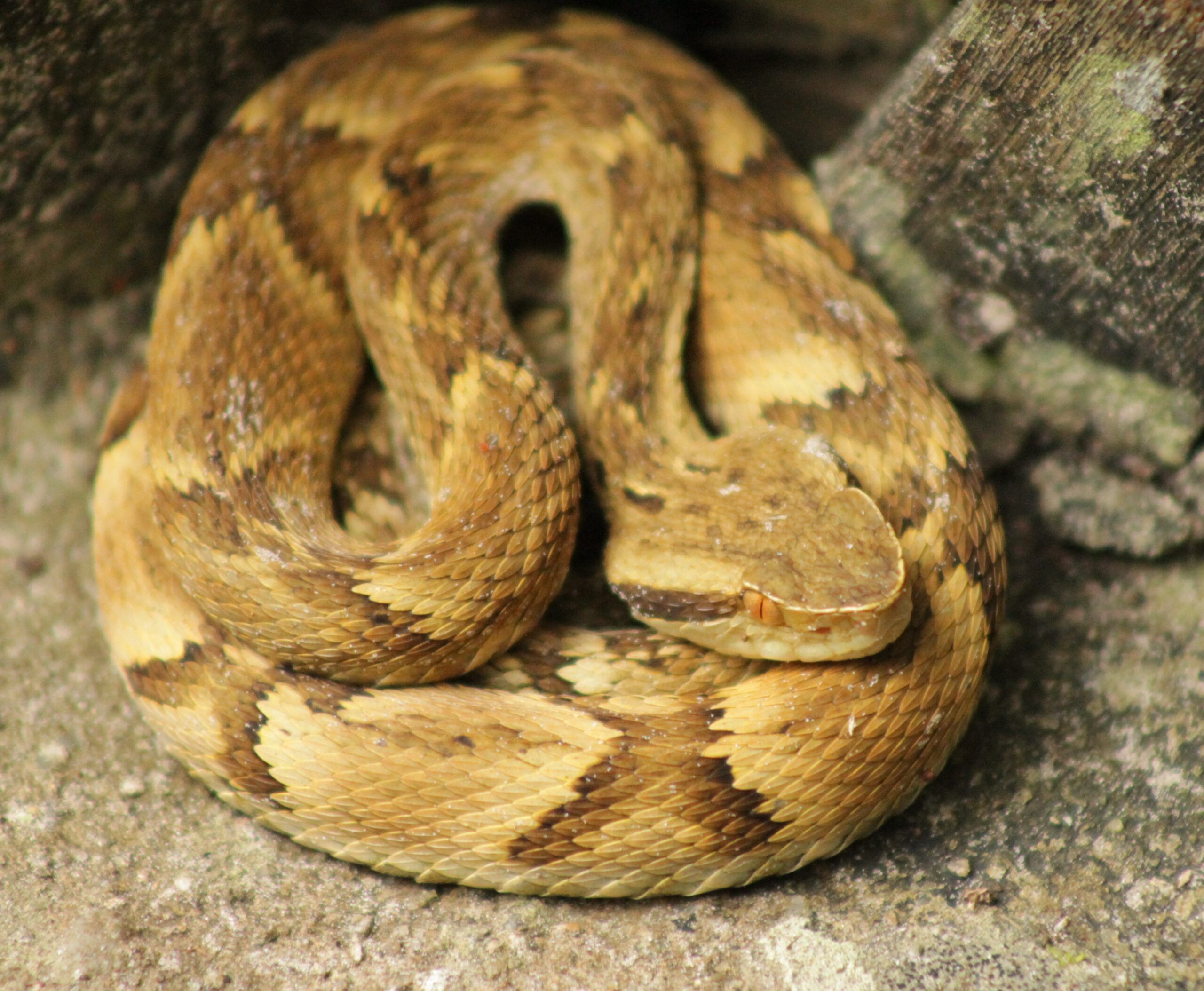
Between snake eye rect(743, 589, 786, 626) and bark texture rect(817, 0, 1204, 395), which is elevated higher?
bark texture rect(817, 0, 1204, 395)

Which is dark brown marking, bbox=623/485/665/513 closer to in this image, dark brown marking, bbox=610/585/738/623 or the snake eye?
dark brown marking, bbox=610/585/738/623

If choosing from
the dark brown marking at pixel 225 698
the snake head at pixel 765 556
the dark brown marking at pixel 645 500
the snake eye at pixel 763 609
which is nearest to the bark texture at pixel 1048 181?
the snake head at pixel 765 556

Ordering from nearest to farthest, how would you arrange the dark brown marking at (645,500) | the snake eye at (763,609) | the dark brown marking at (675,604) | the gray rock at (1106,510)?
the snake eye at (763,609) → the dark brown marking at (675,604) → the dark brown marking at (645,500) → the gray rock at (1106,510)

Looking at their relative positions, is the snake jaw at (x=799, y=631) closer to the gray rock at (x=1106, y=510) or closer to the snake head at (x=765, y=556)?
the snake head at (x=765, y=556)

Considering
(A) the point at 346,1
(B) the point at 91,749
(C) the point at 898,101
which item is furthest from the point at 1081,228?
(B) the point at 91,749

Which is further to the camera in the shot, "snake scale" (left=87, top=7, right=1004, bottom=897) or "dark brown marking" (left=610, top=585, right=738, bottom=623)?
"dark brown marking" (left=610, top=585, right=738, bottom=623)

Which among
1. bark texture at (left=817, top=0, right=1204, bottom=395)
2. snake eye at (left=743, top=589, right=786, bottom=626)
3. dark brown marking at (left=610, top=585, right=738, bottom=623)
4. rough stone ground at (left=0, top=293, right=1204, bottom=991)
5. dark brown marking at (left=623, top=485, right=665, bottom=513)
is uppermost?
bark texture at (left=817, top=0, right=1204, bottom=395)

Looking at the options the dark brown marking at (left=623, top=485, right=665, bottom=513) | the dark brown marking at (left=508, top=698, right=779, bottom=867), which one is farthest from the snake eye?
the dark brown marking at (left=623, top=485, right=665, bottom=513)
